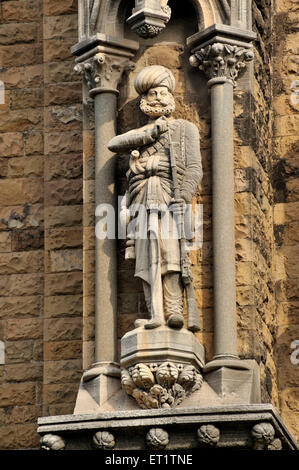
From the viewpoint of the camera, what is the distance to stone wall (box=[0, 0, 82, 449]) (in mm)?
17125

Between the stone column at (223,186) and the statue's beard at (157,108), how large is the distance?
1.13 ft

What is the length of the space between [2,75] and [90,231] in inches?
89.2

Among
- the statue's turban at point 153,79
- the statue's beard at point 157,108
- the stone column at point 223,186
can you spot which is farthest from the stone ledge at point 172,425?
the statue's turban at point 153,79

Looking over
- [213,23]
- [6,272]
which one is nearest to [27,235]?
[6,272]

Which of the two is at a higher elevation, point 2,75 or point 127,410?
point 2,75

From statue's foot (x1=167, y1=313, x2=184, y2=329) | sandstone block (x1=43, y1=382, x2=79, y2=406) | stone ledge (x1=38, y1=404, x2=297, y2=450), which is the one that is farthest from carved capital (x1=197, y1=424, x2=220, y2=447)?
sandstone block (x1=43, y1=382, x2=79, y2=406)

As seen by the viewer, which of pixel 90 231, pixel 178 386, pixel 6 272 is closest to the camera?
pixel 178 386

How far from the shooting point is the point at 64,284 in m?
17.3

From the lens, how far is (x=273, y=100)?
17594 millimetres

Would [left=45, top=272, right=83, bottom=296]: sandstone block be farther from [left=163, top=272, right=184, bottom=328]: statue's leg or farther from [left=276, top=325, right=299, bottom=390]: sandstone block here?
[left=276, top=325, right=299, bottom=390]: sandstone block

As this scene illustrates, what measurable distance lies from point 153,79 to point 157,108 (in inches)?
9.2

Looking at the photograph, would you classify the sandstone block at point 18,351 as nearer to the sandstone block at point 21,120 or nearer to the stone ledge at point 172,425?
the stone ledge at point 172,425

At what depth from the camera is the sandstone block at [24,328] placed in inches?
683

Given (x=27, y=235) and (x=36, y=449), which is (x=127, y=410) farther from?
(x=27, y=235)
